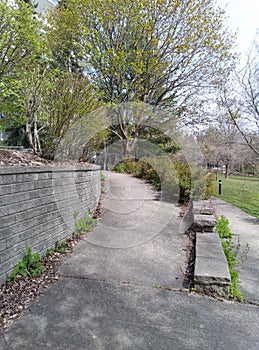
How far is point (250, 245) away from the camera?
404 centimetres

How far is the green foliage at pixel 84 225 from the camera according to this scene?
13.1 feet

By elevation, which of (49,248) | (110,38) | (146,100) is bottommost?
(49,248)

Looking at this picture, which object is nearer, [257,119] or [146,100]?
[257,119]

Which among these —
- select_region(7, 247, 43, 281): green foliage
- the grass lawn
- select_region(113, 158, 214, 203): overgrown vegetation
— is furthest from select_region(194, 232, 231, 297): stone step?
the grass lawn

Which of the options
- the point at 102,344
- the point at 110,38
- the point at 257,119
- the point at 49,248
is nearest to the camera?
the point at 102,344

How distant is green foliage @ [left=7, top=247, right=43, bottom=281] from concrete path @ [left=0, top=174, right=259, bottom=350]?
0.97 feet

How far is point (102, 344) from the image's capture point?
5.60 feet

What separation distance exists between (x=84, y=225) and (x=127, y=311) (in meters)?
2.22

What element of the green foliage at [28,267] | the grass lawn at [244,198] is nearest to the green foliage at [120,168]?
the grass lawn at [244,198]

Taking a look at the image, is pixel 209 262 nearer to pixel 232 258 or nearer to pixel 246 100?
pixel 232 258

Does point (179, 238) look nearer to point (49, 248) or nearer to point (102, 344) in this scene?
point (49, 248)

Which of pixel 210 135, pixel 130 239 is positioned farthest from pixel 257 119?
pixel 130 239

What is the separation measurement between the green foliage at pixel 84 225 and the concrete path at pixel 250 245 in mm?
2481

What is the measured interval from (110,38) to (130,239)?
34.5 ft
